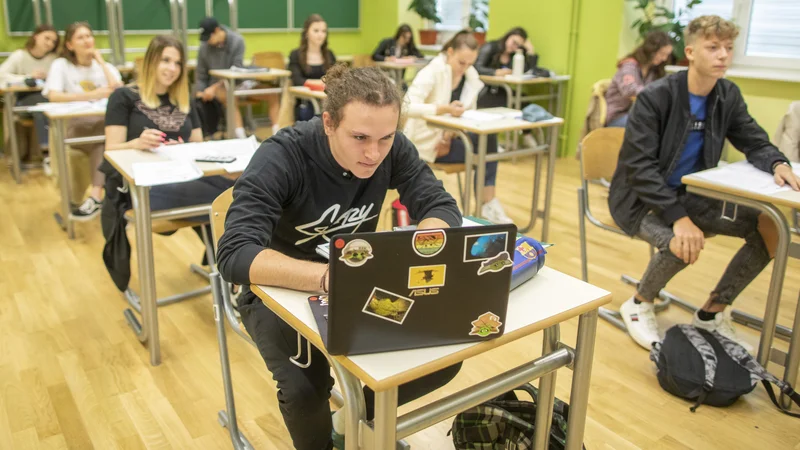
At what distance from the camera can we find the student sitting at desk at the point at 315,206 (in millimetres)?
1384

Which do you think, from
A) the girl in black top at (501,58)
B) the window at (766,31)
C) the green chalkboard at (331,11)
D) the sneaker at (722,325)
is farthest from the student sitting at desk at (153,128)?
the green chalkboard at (331,11)

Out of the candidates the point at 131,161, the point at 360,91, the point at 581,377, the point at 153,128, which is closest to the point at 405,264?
the point at 360,91

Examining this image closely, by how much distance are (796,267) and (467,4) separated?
4495mm

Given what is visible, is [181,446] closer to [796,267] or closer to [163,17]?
[796,267]

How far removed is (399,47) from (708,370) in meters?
5.33

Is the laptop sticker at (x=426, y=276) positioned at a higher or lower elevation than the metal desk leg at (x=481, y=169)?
higher

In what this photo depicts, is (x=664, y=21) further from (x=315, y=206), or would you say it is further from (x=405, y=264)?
(x=405, y=264)

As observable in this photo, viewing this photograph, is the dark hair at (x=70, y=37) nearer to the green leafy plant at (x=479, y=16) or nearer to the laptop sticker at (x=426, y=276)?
the green leafy plant at (x=479, y=16)

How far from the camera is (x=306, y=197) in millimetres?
1606

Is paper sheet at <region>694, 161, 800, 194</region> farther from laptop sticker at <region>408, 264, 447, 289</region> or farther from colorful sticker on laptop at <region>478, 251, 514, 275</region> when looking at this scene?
laptop sticker at <region>408, 264, 447, 289</region>

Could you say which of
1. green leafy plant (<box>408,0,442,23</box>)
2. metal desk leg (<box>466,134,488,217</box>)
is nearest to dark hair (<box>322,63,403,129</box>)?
metal desk leg (<box>466,134,488,217</box>)

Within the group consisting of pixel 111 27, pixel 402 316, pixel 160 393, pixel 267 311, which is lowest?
pixel 160 393

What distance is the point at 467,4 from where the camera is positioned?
6.96m

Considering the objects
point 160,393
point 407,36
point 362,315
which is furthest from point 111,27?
point 362,315
